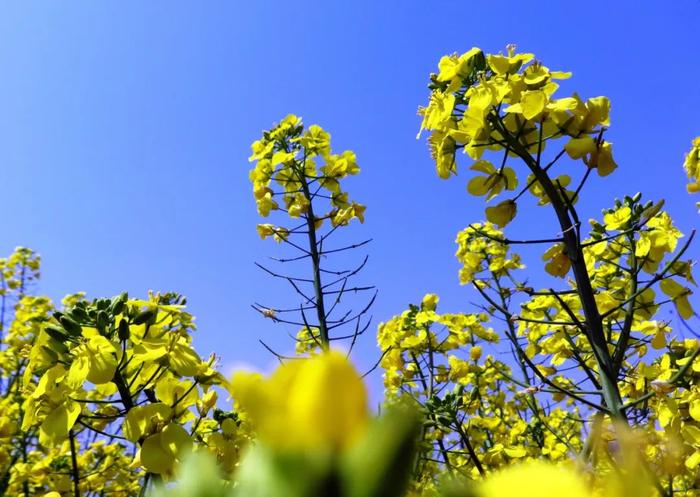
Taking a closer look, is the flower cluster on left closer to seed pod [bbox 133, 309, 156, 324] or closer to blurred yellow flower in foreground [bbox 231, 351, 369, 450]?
seed pod [bbox 133, 309, 156, 324]

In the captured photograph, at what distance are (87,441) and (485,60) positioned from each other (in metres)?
5.06

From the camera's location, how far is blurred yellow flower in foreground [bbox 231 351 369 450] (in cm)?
23

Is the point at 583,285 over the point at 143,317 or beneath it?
beneath

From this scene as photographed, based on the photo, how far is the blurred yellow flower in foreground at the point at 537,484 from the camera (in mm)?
208

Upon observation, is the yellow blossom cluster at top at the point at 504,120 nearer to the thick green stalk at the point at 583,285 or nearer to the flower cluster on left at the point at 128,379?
the thick green stalk at the point at 583,285

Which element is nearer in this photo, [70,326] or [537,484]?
[537,484]

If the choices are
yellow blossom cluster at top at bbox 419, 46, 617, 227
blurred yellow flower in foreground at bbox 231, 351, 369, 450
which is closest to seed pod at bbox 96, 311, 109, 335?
yellow blossom cluster at top at bbox 419, 46, 617, 227

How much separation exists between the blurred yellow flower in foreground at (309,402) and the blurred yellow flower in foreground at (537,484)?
0.06 m

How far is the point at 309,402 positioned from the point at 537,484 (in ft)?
0.31

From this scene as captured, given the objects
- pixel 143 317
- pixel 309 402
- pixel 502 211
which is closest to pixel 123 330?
pixel 143 317

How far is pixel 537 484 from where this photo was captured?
0.21 metres

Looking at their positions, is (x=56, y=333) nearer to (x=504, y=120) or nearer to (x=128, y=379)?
(x=128, y=379)

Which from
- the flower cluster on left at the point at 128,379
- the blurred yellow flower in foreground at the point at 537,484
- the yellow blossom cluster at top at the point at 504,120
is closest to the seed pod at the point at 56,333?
the flower cluster on left at the point at 128,379

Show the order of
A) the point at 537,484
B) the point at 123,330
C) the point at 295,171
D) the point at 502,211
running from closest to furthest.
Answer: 1. the point at 537,484
2. the point at 123,330
3. the point at 502,211
4. the point at 295,171
